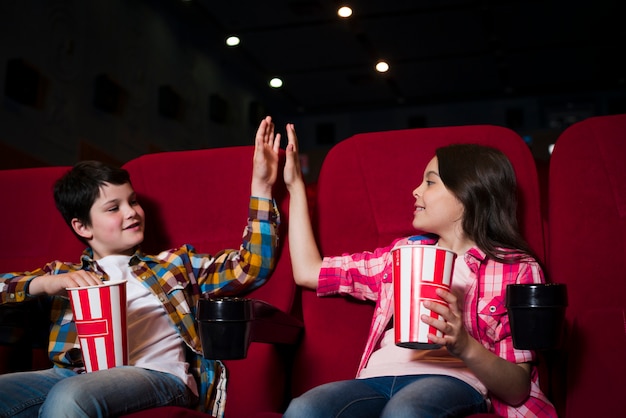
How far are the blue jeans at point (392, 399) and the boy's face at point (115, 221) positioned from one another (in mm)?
655

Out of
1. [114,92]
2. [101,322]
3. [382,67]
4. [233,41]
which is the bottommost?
[101,322]

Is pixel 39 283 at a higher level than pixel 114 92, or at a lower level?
lower

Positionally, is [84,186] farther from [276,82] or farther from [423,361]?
[276,82]

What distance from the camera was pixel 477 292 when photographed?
139cm

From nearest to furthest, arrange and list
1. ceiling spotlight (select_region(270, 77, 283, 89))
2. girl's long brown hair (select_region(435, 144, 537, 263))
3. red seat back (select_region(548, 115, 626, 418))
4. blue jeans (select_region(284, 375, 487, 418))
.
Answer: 1. blue jeans (select_region(284, 375, 487, 418))
2. red seat back (select_region(548, 115, 626, 418))
3. girl's long brown hair (select_region(435, 144, 537, 263))
4. ceiling spotlight (select_region(270, 77, 283, 89))

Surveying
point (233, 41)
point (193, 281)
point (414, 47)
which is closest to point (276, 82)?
point (233, 41)

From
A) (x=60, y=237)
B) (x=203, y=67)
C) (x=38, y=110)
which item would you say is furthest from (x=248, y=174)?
(x=203, y=67)

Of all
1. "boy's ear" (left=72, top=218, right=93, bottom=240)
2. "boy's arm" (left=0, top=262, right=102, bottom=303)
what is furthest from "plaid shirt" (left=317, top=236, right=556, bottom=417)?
"boy's ear" (left=72, top=218, right=93, bottom=240)

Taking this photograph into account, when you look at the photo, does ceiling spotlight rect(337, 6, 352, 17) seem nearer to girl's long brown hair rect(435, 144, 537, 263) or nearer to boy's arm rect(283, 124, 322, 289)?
boy's arm rect(283, 124, 322, 289)

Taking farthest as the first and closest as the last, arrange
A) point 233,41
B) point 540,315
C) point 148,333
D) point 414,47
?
point 414,47 → point 233,41 → point 148,333 → point 540,315

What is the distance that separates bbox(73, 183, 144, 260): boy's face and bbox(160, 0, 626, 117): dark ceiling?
411 centimetres

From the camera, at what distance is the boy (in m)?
1.45

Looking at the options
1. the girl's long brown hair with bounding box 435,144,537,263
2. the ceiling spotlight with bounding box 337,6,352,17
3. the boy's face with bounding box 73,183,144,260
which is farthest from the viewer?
the ceiling spotlight with bounding box 337,6,352,17

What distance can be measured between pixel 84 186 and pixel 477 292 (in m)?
0.96
